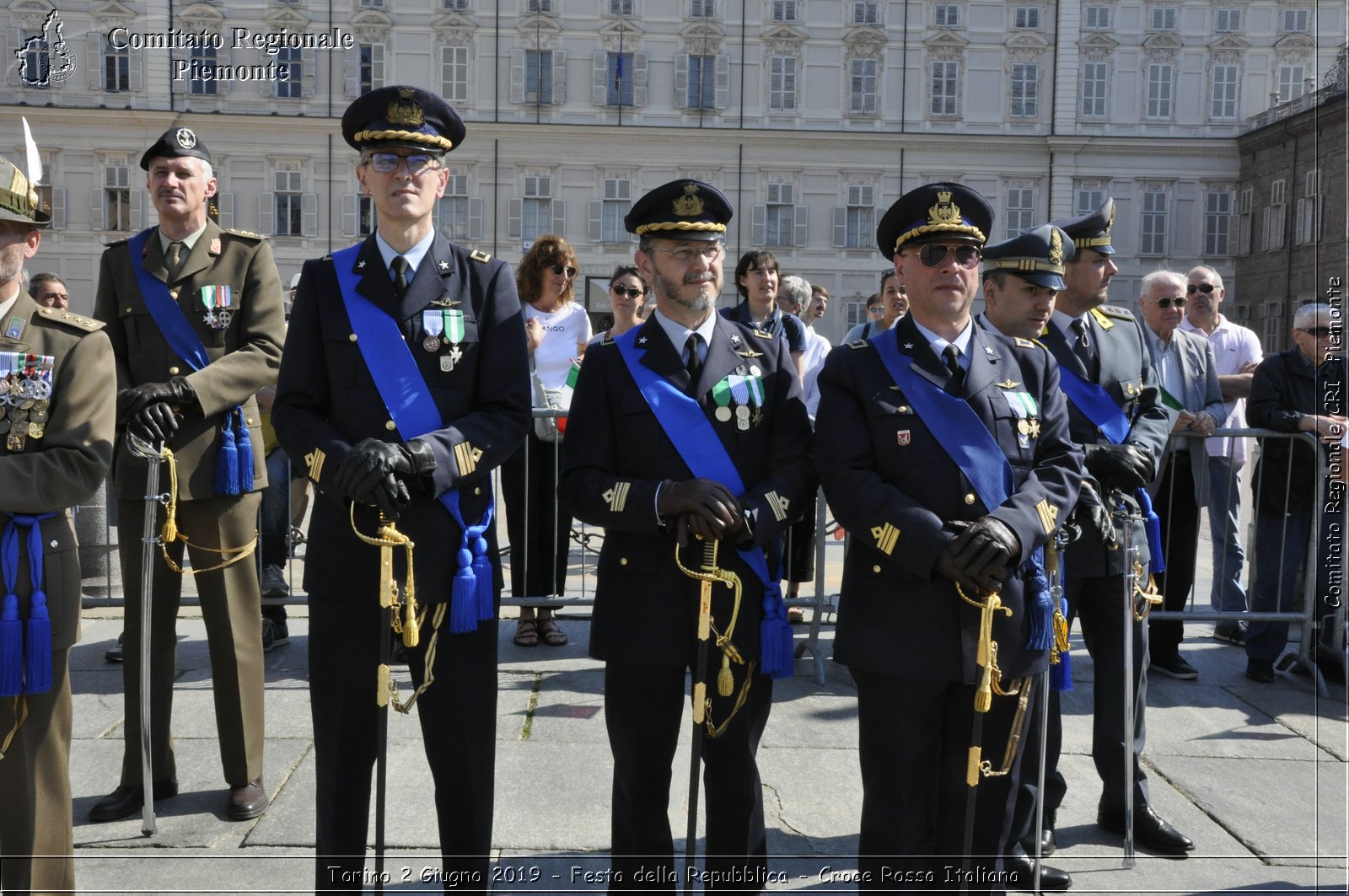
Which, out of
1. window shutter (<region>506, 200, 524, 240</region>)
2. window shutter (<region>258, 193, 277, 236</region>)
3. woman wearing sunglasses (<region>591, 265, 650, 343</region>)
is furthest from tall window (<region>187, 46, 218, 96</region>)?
woman wearing sunglasses (<region>591, 265, 650, 343</region>)

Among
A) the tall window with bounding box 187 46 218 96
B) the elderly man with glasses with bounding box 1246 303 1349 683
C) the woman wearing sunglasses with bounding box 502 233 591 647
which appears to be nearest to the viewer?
the elderly man with glasses with bounding box 1246 303 1349 683

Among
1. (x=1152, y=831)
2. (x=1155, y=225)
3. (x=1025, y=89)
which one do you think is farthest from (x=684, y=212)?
(x=1155, y=225)

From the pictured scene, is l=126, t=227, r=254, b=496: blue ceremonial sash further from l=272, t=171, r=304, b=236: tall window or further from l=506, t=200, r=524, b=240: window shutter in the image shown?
l=272, t=171, r=304, b=236: tall window

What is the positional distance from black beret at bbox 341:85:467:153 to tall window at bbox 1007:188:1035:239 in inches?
1349

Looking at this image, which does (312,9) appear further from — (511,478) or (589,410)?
(589,410)

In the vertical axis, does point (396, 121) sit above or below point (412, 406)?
above

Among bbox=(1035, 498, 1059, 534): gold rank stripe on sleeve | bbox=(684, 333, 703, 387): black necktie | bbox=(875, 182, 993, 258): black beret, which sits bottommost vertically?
bbox=(1035, 498, 1059, 534): gold rank stripe on sleeve

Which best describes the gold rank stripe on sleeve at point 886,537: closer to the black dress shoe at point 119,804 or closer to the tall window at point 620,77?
the black dress shoe at point 119,804

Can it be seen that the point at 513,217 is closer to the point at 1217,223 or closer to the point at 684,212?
the point at 1217,223

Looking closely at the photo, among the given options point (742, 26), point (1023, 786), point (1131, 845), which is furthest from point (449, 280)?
point (742, 26)

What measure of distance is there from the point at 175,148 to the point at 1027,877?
3.97m

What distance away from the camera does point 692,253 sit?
346cm

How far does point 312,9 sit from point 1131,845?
3428 centimetres

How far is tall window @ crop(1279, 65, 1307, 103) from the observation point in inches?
1355
